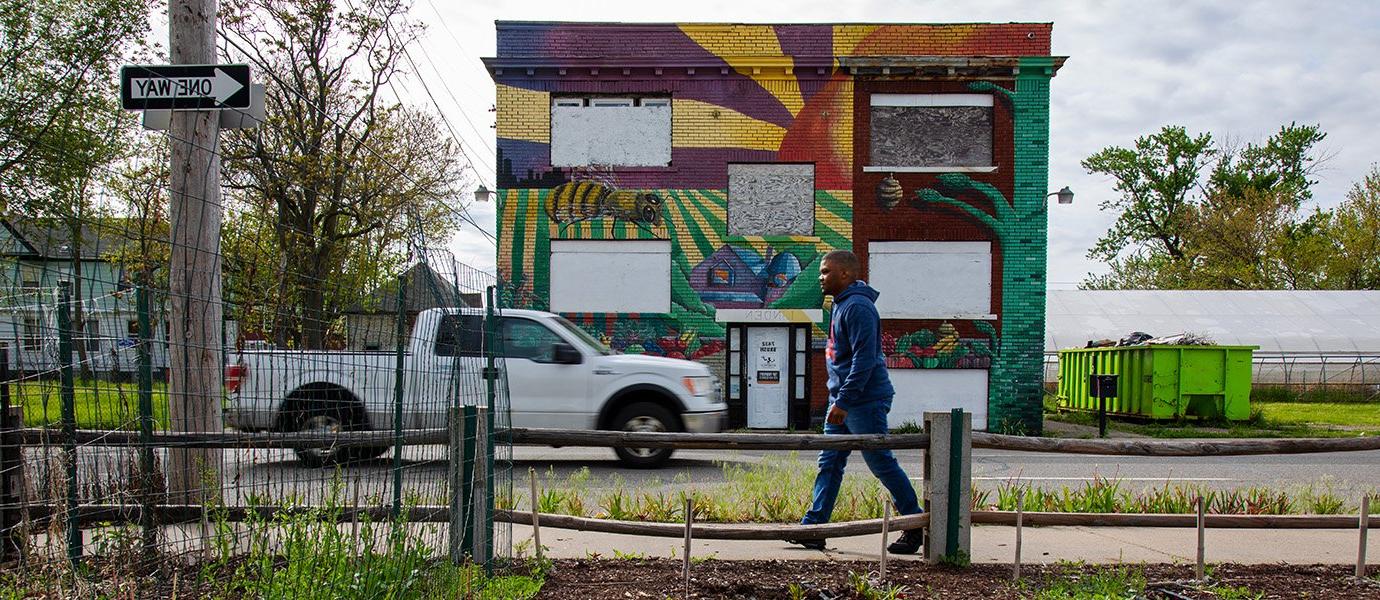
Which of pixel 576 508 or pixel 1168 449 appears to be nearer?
pixel 1168 449

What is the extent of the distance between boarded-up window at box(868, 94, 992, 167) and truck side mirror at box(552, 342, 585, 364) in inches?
395

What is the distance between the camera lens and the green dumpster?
67.0ft

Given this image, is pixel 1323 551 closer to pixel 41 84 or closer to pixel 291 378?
pixel 291 378

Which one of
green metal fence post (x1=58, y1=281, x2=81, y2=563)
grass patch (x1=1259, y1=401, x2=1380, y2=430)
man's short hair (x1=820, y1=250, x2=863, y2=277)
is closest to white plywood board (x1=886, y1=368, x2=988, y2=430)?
grass patch (x1=1259, y1=401, x2=1380, y2=430)

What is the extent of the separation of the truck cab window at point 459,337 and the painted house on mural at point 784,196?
552 inches

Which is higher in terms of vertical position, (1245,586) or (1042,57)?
(1042,57)

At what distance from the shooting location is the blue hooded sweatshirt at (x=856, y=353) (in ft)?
20.8

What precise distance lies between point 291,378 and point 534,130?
1615cm

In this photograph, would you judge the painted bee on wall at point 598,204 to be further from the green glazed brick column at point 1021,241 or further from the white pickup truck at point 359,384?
the white pickup truck at point 359,384

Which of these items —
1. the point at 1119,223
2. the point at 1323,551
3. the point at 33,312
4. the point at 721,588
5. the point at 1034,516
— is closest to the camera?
the point at 33,312

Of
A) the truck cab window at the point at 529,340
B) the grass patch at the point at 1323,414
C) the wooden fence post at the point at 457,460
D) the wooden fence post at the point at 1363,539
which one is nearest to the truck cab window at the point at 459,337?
the wooden fence post at the point at 457,460

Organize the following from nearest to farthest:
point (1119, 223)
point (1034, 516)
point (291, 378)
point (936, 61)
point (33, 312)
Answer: point (33, 312), point (291, 378), point (1034, 516), point (936, 61), point (1119, 223)

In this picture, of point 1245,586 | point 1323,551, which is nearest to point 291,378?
point 1245,586

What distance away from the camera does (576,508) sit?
23.9 ft
